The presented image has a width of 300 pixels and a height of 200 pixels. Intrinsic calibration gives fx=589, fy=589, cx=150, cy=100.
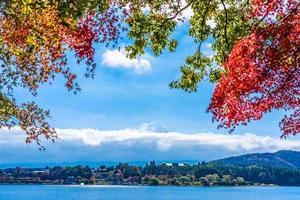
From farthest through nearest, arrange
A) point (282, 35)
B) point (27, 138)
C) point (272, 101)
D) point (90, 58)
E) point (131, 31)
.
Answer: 1. point (131, 31)
2. point (27, 138)
3. point (90, 58)
4. point (272, 101)
5. point (282, 35)

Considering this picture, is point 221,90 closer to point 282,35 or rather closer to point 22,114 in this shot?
point 282,35

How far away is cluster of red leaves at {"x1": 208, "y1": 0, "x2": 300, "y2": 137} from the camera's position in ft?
56.1

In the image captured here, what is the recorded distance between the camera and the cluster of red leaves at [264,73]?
56.1 ft

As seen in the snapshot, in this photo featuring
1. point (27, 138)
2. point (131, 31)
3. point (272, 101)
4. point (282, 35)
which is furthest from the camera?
point (131, 31)

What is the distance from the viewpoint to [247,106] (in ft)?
60.0

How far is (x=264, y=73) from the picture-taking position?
683 inches

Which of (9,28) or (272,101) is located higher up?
(9,28)

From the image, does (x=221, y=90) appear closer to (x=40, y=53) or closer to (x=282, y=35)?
(x=282, y=35)

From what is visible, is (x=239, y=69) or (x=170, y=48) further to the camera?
(x=170, y=48)

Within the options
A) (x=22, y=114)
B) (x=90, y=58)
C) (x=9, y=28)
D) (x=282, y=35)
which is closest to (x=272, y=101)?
(x=282, y=35)

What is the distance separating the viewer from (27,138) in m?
22.6

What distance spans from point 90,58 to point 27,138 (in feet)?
13.7

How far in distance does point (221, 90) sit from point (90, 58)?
17.9ft

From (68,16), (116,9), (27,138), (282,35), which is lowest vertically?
(27,138)
